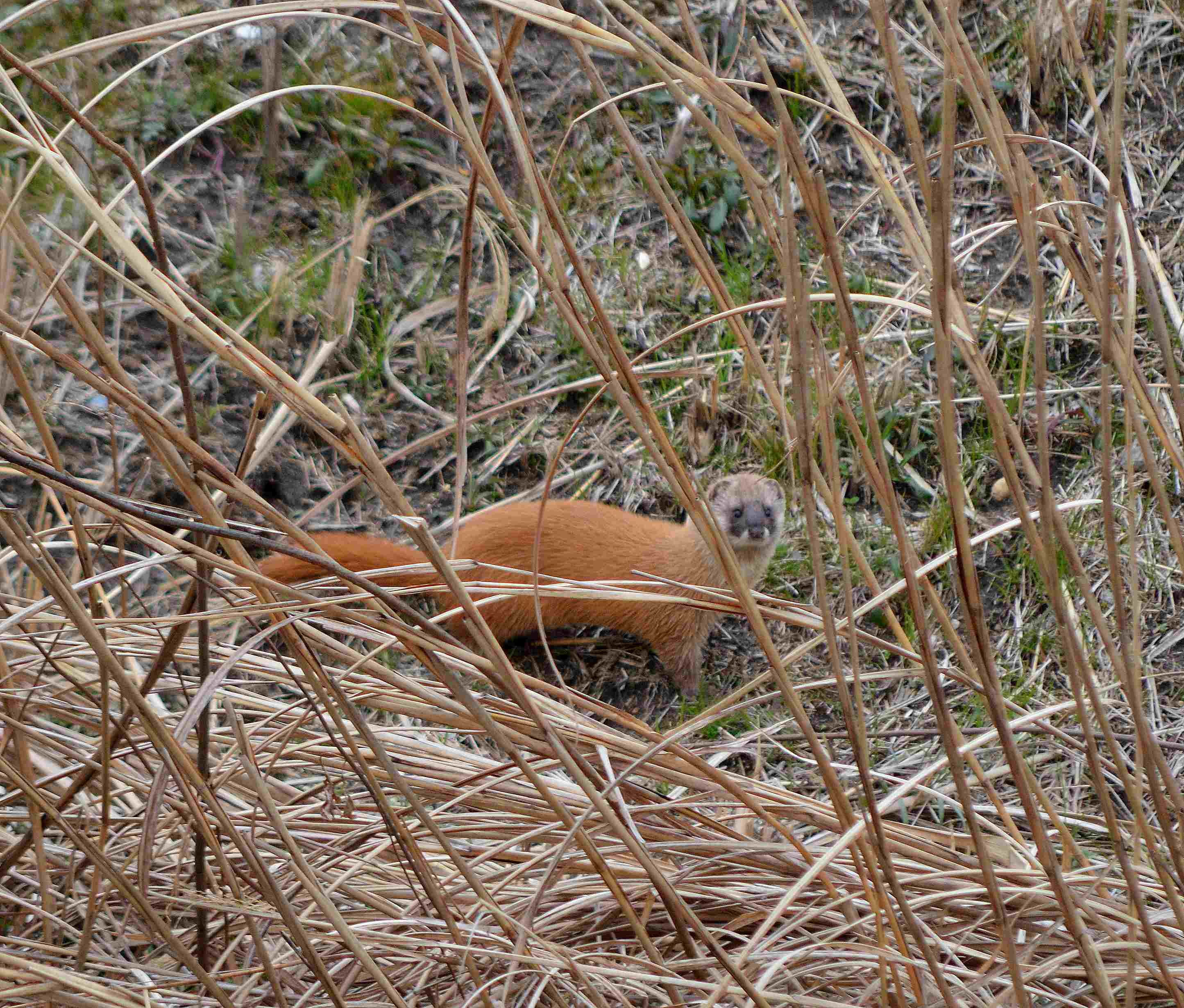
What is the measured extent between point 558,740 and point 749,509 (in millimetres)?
1827

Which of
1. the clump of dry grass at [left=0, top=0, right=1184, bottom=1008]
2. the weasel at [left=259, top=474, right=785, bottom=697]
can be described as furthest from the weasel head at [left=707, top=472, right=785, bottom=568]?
the clump of dry grass at [left=0, top=0, right=1184, bottom=1008]

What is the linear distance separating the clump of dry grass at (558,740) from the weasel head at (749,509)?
103cm

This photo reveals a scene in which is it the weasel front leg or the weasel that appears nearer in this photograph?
the weasel

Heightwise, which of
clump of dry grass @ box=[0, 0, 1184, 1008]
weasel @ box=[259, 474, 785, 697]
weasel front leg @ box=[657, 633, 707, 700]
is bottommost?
weasel front leg @ box=[657, 633, 707, 700]

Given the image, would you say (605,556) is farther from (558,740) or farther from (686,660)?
(558,740)

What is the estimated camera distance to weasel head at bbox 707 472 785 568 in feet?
9.37

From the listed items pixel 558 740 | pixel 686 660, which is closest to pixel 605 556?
pixel 686 660

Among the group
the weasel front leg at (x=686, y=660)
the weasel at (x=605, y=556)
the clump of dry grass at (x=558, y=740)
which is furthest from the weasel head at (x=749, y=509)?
the clump of dry grass at (x=558, y=740)

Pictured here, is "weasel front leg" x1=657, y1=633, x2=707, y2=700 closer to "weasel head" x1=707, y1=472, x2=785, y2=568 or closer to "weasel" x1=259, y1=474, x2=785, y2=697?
"weasel" x1=259, y1=474, x2=785, y2=697

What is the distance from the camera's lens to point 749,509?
9.40ft

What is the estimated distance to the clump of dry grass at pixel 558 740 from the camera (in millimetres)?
990

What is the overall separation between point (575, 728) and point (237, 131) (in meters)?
2.93

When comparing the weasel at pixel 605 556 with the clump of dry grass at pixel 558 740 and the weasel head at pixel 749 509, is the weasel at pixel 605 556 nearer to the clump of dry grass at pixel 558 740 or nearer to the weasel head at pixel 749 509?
the weasel head at pixel 749 509

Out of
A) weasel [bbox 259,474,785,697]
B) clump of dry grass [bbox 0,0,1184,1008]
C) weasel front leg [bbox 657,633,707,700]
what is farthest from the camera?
weasel front leg [bbox 657,633,707,700]
